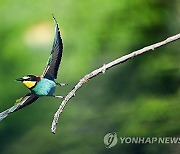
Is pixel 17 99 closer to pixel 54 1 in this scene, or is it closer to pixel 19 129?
pixel 19 129

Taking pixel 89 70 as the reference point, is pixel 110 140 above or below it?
below

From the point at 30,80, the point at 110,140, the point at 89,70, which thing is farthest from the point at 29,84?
the point at 110,140

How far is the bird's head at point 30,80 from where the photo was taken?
5.78ft

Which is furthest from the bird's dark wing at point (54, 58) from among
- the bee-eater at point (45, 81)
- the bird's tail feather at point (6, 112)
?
the bird's tail feather at point (6, 112)

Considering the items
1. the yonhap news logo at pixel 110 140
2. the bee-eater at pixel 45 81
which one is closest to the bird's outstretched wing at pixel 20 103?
the bee-eater at pixel 45 81

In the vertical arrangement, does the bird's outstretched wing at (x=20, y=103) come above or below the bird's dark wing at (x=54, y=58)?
below

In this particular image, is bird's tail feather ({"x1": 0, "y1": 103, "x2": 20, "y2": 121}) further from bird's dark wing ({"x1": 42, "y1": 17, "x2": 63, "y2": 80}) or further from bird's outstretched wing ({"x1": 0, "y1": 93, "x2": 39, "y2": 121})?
bird's dark wing ({"x1": 42, "y1": 17, "x2": 63, "y2": 80})

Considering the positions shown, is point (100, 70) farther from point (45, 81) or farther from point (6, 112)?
point (6, 112)

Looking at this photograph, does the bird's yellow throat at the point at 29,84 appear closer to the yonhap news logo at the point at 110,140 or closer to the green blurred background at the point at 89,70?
the green blurred background at the point at 89,70

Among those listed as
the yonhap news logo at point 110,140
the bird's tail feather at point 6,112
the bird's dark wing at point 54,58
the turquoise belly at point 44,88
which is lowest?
the yonhap news logo at point 110,140

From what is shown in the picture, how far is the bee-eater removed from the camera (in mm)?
1763

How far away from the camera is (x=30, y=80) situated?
1.76 metres

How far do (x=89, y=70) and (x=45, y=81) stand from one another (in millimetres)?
123

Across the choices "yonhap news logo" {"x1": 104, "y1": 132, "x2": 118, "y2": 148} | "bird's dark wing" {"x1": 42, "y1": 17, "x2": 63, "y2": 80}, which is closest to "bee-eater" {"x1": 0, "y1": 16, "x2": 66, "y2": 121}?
"bird's dark wing" {"x1": 42, "y1": 17, "x2": 63, "y2": 80}
